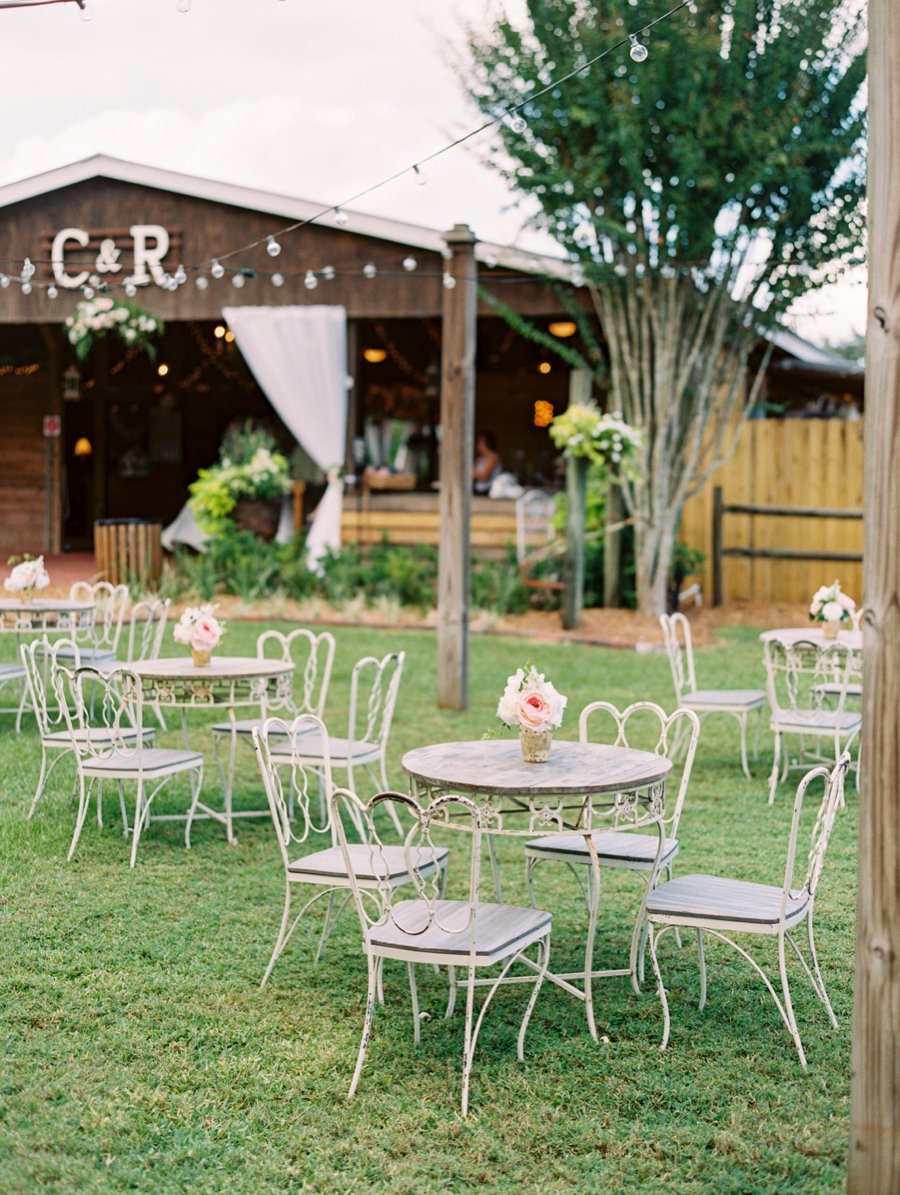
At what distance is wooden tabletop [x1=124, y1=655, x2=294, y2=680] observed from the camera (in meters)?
6.92

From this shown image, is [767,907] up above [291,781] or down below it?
above

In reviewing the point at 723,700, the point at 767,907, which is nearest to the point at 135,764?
the point at 767,907

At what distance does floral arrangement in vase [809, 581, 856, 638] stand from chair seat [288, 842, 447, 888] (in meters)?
4.04

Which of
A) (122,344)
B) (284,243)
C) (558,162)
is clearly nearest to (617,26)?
(558,162)

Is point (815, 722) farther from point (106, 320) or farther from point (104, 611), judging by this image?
point (106, 320)

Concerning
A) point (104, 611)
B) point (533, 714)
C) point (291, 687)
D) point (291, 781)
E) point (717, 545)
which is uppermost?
point (717, 545)

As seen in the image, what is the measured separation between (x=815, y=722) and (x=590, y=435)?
5.96 meters

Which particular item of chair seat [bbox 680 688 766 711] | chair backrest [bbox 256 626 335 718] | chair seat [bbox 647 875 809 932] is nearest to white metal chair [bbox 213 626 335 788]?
chair backrest [bbox 256 626 335 718]

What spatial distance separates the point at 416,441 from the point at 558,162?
5.44 meters

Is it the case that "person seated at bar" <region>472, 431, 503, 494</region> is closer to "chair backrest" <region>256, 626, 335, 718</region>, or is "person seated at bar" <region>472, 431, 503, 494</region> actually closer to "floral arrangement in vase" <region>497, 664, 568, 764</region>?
"chair backrest" <region>256, 626, 335, 718</region>

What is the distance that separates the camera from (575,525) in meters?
13.6

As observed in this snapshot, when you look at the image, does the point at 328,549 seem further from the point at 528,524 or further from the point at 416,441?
the point at 416,441

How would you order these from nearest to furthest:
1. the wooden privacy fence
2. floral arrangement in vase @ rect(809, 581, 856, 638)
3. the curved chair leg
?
the curved chair leg < floral arrangement in vase @ rect(809, 581, 856, 638) < the wooden privacy fence

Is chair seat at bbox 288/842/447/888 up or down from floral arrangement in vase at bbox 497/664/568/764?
down
